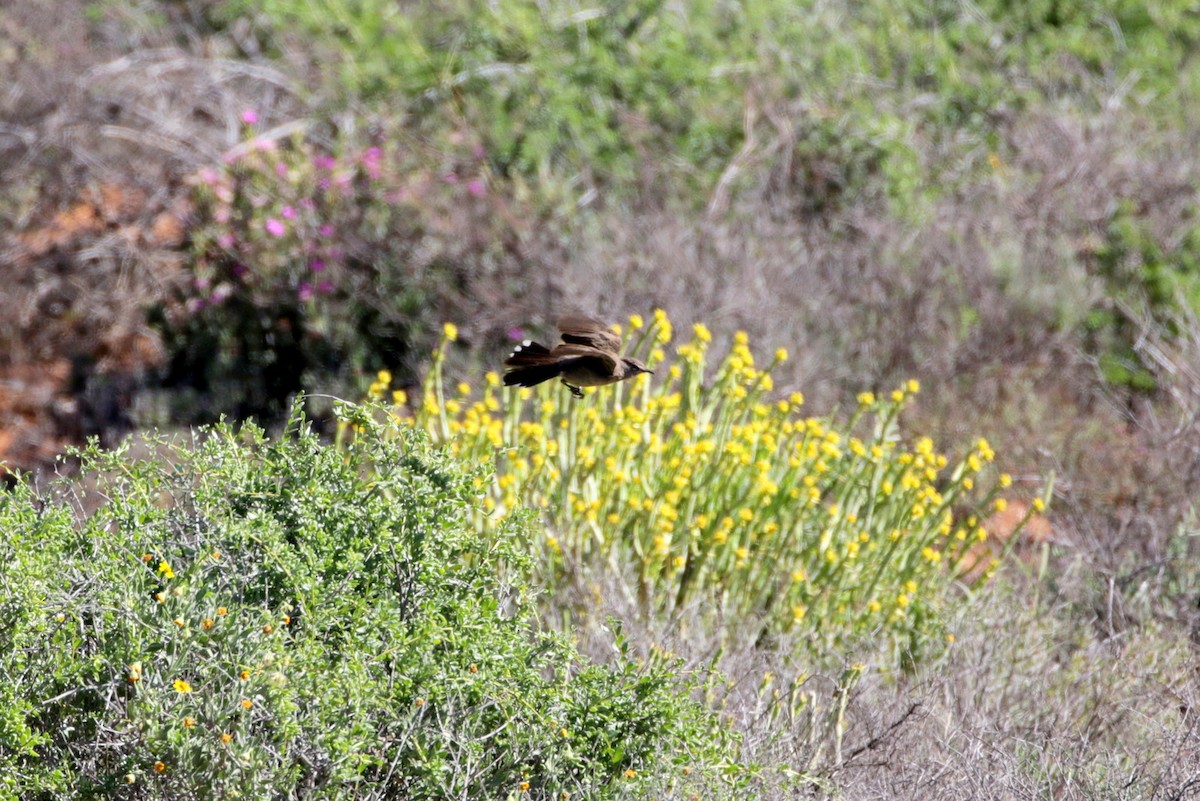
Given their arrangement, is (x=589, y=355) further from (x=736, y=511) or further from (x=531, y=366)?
(x=736, y=511)

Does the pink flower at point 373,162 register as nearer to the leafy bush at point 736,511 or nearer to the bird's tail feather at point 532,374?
the leafy bush at point 736,511

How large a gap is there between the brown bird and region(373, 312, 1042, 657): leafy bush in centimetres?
64

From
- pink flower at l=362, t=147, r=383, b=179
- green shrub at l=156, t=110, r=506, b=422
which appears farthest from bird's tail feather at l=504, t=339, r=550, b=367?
pink flower at l=362, t=147, r=383, b=179

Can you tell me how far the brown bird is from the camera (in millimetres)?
3532

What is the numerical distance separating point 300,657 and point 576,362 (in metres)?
1.12

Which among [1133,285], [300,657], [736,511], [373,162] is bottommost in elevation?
[736,511]

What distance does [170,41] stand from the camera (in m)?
8.95

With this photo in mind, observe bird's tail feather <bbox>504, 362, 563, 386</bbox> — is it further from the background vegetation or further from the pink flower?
the pink flower

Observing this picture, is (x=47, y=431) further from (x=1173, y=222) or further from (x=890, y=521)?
(x=1173, y=222)

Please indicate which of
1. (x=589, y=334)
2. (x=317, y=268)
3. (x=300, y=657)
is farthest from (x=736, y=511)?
(x=317, y=268)

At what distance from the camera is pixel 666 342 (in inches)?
211

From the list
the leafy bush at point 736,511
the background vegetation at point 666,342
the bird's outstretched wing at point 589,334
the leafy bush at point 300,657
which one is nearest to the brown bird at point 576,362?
the bird's outstretched wing at point 589,334

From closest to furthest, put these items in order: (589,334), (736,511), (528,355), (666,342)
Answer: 1. (528,355)
2. (589,334)
3. (736,511)
4. (666,342)

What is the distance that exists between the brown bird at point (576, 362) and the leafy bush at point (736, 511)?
0.64m
